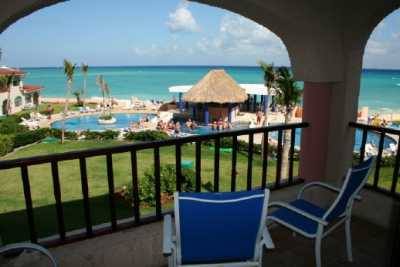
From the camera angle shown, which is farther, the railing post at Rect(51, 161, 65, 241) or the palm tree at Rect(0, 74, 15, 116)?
the palm tree at Rect(0, 74, 15, 116)

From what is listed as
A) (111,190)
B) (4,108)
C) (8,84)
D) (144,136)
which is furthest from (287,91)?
(4,108)

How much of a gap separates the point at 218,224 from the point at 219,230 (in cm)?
4

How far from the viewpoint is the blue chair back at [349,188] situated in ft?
7.32

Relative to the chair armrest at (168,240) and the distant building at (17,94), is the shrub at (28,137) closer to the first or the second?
the distant building at (17,94)

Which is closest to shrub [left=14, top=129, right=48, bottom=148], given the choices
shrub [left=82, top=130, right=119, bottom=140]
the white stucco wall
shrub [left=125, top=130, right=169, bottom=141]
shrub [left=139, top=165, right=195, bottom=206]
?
shrub [left=82, top=130, right=119, bottom=140]

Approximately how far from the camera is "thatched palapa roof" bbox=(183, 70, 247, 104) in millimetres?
20547

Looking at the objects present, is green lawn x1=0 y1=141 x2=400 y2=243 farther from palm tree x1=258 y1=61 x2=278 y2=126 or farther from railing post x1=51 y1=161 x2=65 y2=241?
railing post x1=51 y1=161 x2=65 y2=241

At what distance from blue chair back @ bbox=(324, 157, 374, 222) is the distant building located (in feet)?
106

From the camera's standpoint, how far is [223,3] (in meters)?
2.91

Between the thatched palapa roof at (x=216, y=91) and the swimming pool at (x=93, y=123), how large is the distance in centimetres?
807

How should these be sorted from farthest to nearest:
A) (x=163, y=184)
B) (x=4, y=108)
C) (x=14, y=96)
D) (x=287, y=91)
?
(x=14, y=96), (x=4, y=108), (x=287, y=91), (x=163, y=184)

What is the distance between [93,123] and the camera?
27641mm

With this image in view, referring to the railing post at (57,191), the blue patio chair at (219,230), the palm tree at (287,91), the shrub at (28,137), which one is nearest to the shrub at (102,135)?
the shrub at (28,137)

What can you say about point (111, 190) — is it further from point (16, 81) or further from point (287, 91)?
point (16, 81)
